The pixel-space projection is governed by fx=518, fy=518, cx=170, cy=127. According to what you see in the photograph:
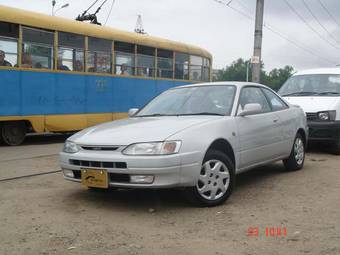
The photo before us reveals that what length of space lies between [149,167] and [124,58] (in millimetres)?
9792

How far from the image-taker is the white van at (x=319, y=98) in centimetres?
1009

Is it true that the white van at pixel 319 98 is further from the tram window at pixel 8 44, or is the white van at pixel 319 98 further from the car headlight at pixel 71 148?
the tram window at pixel 8 44

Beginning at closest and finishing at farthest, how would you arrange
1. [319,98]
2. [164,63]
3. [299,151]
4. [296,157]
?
[296,157]
[299,151]
[319,98]
[164,63]

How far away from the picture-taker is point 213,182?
5742 mm

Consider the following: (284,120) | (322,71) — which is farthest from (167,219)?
(322,71)

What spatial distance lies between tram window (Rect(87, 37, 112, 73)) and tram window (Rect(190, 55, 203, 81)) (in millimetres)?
4059

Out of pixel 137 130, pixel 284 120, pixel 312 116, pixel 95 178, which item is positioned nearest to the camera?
pixel 95 178

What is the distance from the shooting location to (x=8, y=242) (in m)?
4.48

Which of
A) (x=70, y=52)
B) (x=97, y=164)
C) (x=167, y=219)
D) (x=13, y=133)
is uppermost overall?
(x=70, y=52)

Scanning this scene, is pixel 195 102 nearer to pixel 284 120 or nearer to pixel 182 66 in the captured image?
pixel 284 120

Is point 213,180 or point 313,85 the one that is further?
point 313,85

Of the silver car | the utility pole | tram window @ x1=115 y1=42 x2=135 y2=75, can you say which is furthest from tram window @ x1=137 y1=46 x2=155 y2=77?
the silver car

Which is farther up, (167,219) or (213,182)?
(213,182)

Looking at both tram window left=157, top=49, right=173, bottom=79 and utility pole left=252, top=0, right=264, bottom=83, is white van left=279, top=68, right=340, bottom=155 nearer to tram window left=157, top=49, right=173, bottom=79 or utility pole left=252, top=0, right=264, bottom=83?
tram window left=157, top=49, right=173, bottom=79
